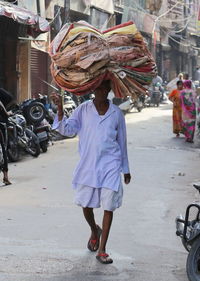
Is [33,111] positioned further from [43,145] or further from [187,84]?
[187,84]

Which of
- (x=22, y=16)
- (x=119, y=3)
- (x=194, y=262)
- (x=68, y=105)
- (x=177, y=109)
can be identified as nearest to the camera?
(x=194, y=262)

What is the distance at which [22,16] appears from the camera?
13.1 m

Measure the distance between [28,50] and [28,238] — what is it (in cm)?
1351

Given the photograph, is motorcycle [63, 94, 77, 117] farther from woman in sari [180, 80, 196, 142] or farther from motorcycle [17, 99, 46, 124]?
motorcycle [17, 99, 46, 124]

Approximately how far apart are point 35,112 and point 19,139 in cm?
154

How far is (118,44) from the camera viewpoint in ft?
15.7

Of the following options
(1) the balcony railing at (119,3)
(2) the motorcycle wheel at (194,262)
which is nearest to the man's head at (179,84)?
(2) the motorcycle wheel at (194,262)

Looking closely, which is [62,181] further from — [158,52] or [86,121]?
[158,52]

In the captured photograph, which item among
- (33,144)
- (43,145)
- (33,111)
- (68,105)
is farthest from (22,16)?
(68,105)

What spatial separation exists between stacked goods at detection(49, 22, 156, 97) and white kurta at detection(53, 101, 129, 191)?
0.22 meters

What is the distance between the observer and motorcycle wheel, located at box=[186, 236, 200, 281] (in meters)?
4.24

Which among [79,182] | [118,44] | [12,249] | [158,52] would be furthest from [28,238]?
[158,52]

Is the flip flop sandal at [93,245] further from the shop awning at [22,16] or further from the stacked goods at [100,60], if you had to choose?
the shop awning at [22,16]

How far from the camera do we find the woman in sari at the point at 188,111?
602 inches
